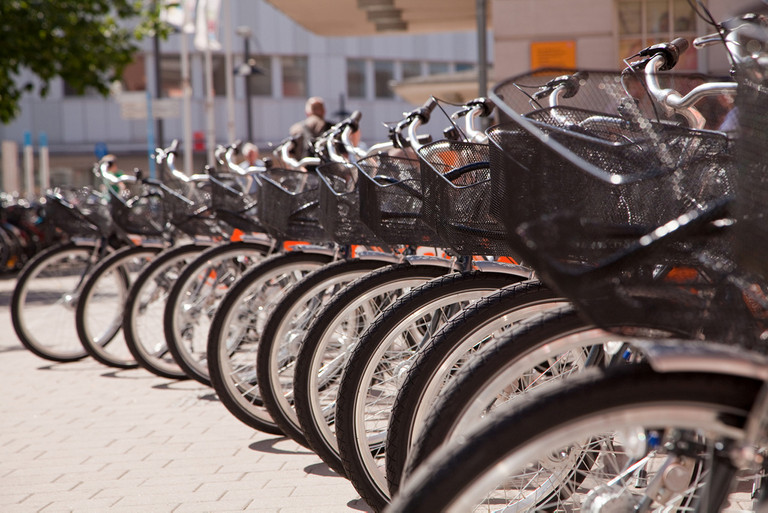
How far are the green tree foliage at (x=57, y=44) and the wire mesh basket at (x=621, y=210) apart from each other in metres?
12.8

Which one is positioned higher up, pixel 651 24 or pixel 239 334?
pixel 651 24

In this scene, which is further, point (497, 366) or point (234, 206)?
point (234, 206)

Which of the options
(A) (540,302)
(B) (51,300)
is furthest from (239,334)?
(B) (51,300)

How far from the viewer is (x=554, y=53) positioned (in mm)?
9195

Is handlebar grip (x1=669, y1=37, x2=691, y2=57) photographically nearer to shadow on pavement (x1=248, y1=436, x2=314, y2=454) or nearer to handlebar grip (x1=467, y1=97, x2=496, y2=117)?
handlebar grip (x1=467, y1=97, x2=496, y2=117)

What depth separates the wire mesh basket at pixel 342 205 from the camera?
381cm

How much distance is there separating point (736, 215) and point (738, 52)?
0.32 meters

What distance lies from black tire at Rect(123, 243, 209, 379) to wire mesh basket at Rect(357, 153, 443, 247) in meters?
2.43

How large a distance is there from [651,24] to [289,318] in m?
6.22

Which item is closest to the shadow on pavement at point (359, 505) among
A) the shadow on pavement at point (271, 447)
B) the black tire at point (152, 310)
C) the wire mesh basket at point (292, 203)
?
the shadow on pavement at point (271, 447)

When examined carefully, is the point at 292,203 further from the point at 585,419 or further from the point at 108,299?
the point at 585,419

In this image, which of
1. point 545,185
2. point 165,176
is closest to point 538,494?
point 545,185

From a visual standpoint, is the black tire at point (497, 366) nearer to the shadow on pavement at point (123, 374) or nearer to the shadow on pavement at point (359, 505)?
the shadow on pavement at point (359, 505)

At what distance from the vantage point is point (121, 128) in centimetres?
3544
